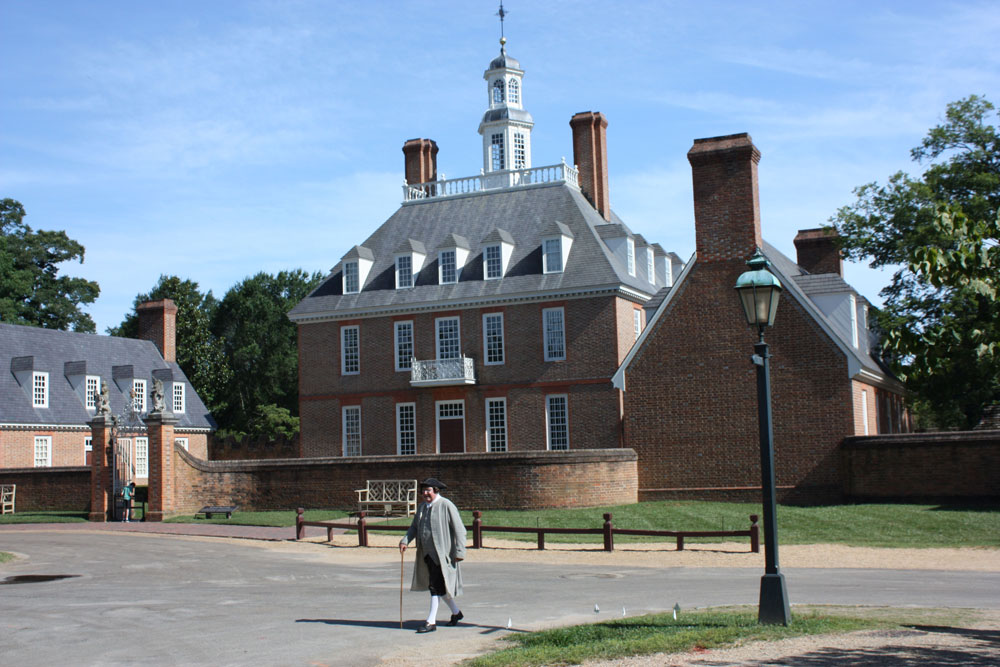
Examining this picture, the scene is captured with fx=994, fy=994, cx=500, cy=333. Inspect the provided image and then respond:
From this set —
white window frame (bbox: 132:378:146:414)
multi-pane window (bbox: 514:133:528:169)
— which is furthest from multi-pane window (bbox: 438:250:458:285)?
white window frame (bbox: 132:378:146:414)

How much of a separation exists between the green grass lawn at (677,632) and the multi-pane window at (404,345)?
92.3 ft

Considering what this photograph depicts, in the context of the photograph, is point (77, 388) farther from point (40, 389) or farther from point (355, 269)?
point (355, 269)

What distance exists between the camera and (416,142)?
44719 mm

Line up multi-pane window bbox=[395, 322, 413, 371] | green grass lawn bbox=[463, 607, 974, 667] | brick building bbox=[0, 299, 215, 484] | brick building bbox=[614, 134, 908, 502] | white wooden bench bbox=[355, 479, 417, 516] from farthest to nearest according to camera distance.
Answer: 1. brick building bbox=[0, 299, 215, 484]
2. multi-pane window bbox=[395, 322, 413, 371]
3. white wooden bench bbox=[355, 479, 417, 516]
4. brick building bbox=[614, 134, 908, 502]
5. green grass lawn bbox=[463, 607, 974, 667]

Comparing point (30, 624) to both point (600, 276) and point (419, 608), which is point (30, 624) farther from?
point (600, 276)

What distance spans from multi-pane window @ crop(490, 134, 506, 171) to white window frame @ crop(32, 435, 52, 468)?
2272 cm

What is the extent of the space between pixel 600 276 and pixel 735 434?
32.6 feet

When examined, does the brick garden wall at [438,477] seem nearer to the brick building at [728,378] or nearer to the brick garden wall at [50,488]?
the brick building at [728,378]

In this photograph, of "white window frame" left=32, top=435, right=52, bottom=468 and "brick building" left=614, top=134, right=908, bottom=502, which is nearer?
"brick building" left=614, top=134, right=908, bottom=502

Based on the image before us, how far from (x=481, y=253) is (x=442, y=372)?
5.26 meters

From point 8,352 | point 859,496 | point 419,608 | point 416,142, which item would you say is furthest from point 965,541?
point 8,352

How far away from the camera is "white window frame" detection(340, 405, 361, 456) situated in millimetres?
39562

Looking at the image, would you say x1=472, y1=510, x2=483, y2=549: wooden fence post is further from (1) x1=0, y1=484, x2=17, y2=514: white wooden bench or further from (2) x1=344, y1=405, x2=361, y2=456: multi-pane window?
(1) x1=0, y1=484, x2=17, y2=514: white wooden bench

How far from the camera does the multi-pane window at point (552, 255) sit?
3734 centimetres
